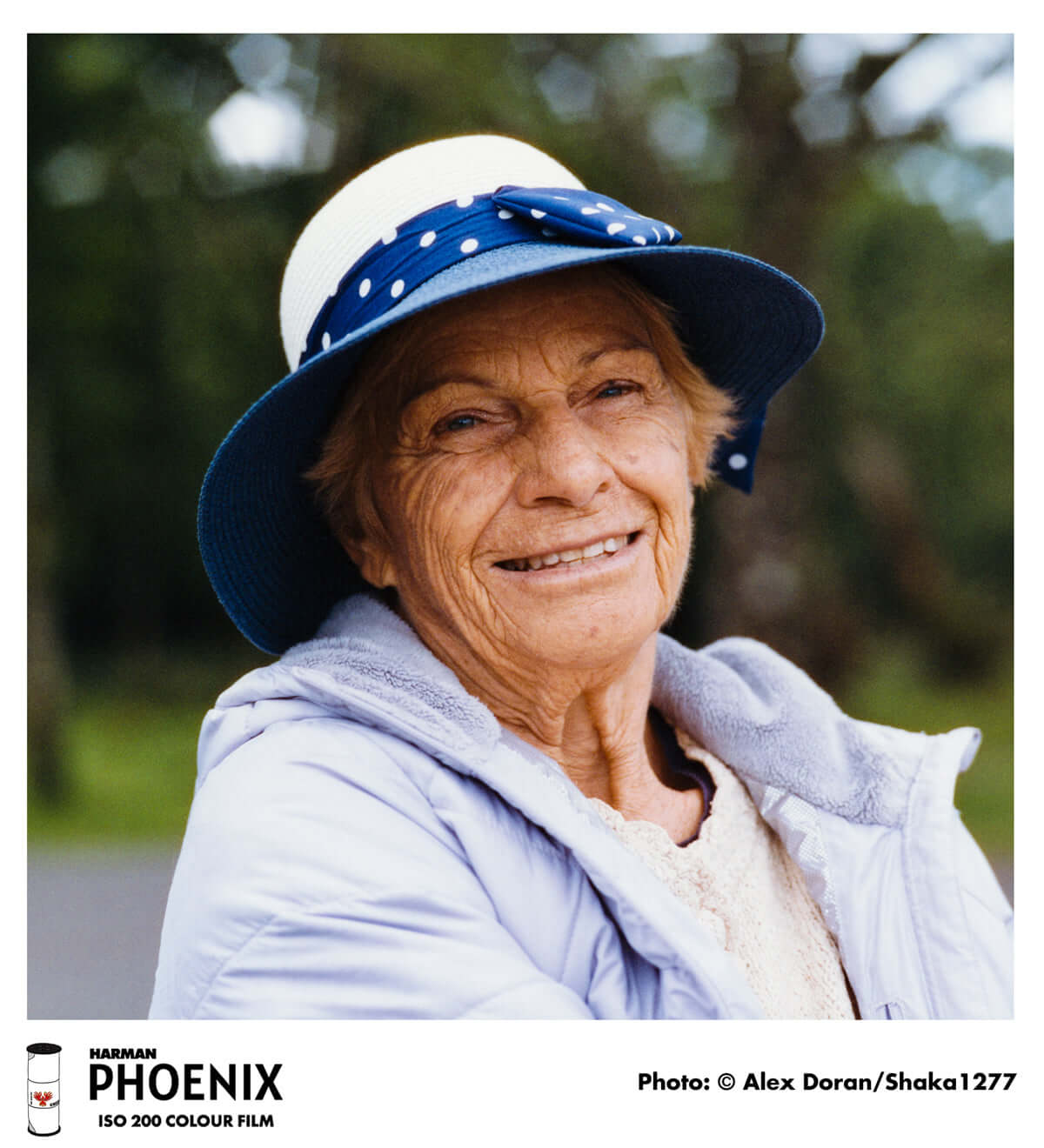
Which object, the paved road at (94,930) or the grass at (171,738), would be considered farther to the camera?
the grass at (171,738)

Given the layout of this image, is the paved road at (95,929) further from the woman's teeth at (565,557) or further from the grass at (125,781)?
the woman's teeth at (565,557)

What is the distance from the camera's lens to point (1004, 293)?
11.4m

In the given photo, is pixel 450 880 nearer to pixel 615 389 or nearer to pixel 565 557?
pixel 565 557

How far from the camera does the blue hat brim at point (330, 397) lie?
1.66 metres

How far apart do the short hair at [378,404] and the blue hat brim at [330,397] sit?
0.02 metres

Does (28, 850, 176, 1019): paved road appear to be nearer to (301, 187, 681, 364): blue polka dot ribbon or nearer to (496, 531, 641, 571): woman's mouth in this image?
(496, 531, 641, 571): woman's mouth

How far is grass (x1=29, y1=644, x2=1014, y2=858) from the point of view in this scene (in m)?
5.72

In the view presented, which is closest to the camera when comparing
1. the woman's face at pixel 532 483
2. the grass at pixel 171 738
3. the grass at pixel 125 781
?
the woman's face at pixel 532 483

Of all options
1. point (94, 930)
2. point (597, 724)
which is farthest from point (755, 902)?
point (94, 930)

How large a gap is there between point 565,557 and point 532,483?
126 mm

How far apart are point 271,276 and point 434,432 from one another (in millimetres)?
9482

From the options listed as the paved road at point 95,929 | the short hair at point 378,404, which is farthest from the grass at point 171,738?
the short hair at point 378,404

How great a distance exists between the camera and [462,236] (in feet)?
5.53
